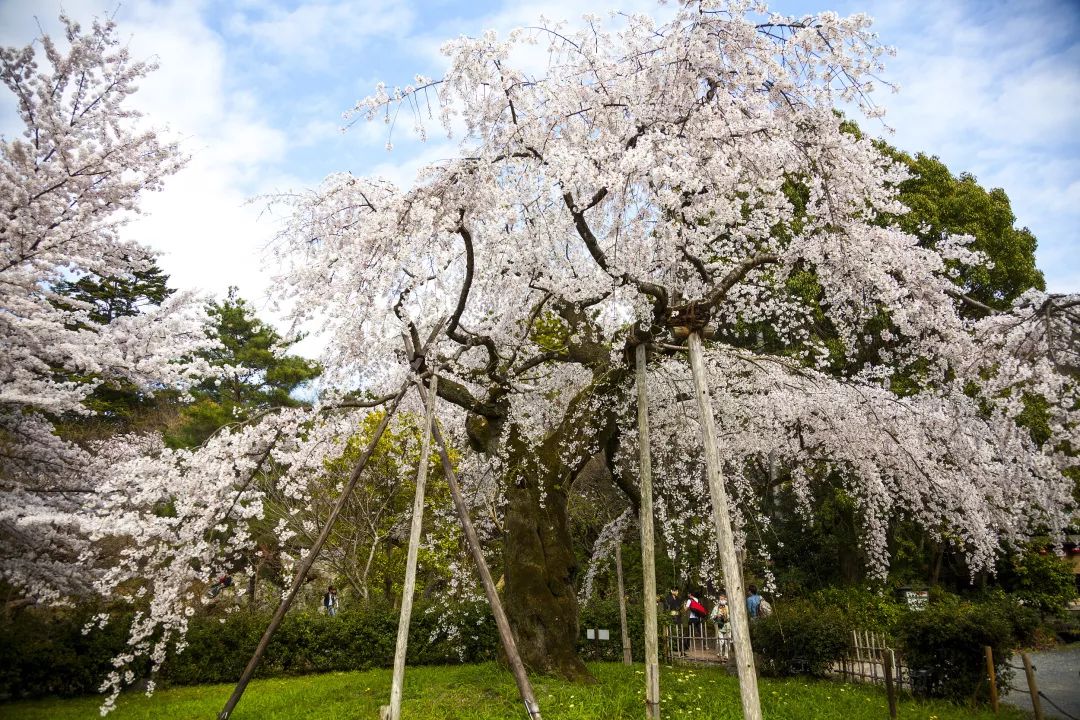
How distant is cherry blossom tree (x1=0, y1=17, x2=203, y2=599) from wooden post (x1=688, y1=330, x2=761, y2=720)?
5.80 metres

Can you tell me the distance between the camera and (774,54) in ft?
19.9

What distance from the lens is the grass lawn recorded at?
21.2 feet

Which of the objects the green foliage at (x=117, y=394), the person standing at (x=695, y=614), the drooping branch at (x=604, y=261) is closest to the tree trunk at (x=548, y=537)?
the drooping branch at (x=604, y=261)

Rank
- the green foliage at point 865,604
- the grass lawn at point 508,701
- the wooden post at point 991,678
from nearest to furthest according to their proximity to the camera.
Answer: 1. the grass lawn at point 508,701
2. the wooden post at point 991,678
3. the green foliage at point 865,604

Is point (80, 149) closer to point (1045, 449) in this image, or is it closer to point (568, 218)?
point (568, 218)

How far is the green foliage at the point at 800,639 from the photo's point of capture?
9.22 meters

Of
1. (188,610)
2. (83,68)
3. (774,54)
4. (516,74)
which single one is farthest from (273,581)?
(774,54)

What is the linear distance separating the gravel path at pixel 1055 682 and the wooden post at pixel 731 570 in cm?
362

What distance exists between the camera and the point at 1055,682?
870cm

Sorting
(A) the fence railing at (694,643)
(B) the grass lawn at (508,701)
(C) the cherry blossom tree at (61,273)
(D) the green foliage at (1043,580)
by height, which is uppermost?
(C) the cherry blossom tree at (61,273)

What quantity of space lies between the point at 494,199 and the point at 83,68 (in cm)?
416

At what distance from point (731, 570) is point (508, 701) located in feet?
11.5

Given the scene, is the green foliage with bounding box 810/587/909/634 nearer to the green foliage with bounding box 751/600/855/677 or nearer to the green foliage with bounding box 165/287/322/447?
the green foliage with bounding box 751/600/855/677

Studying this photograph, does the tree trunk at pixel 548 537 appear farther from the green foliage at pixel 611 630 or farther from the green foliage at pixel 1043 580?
A: the green foliage at pixel 1043 580
